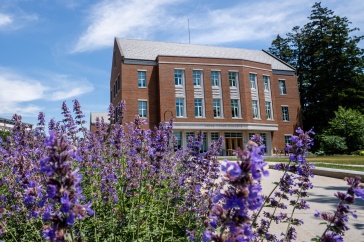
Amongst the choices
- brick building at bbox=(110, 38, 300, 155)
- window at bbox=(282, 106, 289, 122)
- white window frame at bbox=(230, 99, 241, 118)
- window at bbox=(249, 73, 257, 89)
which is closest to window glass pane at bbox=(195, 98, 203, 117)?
brick building at bbox=(110, 38, 300, 155)

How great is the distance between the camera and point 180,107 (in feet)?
Answer: 107

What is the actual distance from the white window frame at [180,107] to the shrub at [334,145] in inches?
625

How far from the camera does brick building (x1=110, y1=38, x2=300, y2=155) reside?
105 feet

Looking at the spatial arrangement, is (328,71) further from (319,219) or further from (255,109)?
(319,219)

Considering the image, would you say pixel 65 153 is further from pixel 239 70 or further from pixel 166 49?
pixel 166 49

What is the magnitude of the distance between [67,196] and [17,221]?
2.95m

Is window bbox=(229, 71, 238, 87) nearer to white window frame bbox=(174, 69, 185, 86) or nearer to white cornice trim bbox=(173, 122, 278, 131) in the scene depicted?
white cornice trim bbox=(173, 122, 278, 131)

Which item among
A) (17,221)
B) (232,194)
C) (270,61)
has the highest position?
(270,61)

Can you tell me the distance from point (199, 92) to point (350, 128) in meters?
17.1

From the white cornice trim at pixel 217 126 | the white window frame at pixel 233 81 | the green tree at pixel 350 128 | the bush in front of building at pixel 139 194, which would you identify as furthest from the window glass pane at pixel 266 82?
the bush in front of building at pixel 139 194

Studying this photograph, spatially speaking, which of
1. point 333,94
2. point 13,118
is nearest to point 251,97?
point 333,94

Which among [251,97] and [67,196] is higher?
[251,97]

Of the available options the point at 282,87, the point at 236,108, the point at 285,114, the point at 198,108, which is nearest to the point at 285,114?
the point at 285,114

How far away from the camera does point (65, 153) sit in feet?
5.11
